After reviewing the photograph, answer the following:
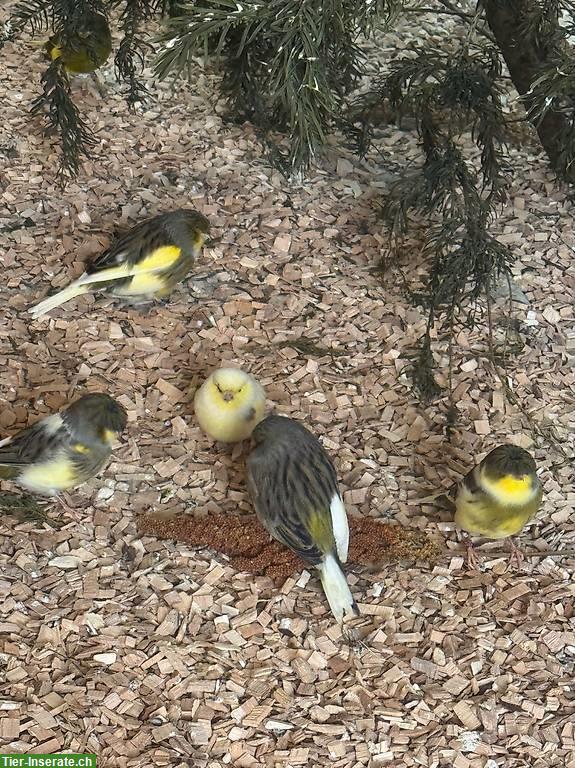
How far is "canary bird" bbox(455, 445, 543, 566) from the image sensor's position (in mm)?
2570

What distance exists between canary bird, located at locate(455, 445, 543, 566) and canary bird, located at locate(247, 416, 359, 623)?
42 cm

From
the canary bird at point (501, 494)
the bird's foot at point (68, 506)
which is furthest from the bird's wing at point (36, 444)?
the canary bird at point (501, 494)

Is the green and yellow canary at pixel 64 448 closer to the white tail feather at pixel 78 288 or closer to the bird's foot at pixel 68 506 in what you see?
the bird's foot at pixel 68 506

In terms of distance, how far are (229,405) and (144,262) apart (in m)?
0.81

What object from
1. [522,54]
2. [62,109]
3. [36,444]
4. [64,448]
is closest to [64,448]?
[64,448]

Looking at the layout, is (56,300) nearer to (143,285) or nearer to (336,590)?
(143,285)

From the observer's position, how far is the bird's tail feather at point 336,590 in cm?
258

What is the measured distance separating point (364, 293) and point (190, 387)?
941mm

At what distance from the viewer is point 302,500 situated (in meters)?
2.62

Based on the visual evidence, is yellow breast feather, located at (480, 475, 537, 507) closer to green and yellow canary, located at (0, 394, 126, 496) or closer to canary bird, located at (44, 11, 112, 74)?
green and yellow canary, located at (0, 394, 126, 496)

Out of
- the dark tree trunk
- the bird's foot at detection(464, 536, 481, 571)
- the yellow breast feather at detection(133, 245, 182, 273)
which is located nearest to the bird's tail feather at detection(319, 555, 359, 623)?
the bird's foot at detection(464, 536, 481, 571)

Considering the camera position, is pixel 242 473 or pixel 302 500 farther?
pixel 242 473

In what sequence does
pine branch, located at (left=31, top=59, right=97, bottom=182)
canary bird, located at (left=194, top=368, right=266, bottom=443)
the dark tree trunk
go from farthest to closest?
the dark tree trunk → pine branch, located at (left=31, top=59, right=97, bottom=182) → canary bird, located at (left=194, top=368, right=266, bottom=443)

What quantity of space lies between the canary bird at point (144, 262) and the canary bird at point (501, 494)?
154cm
